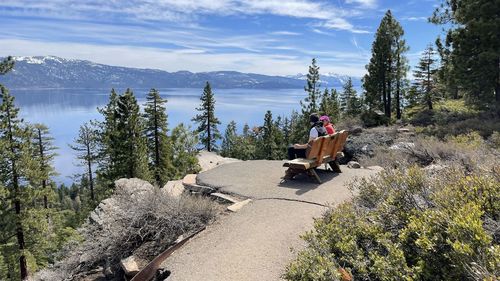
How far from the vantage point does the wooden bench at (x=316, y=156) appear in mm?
8938

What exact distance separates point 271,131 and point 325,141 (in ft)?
136

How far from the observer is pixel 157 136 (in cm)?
3256

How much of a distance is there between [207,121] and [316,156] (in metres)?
37.5

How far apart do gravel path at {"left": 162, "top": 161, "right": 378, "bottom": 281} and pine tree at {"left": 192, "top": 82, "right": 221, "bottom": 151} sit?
35396 mm

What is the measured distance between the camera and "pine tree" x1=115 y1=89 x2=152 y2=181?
26.2m

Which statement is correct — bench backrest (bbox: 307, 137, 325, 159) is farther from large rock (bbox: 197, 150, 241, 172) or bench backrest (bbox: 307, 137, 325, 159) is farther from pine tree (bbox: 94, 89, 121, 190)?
pine tree (bbox: 94, 89, 121, 190)

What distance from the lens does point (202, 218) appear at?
6895 millimetres

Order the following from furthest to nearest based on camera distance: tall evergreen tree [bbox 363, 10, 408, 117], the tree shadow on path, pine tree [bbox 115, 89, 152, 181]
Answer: tall evergreen tree [bbox 363, 10, 408, 117]
pine tree [bbox 115, 89, 152, 181]
the tree shadow on path

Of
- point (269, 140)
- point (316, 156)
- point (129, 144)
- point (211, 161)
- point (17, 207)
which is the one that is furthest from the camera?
point (269, 140)

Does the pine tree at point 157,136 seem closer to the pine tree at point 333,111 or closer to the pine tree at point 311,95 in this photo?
the pine tree at point 311,95

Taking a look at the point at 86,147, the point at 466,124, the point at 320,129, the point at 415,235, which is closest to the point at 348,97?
the point at 86,147

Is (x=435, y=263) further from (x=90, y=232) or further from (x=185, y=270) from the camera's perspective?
(x=90, y=232)

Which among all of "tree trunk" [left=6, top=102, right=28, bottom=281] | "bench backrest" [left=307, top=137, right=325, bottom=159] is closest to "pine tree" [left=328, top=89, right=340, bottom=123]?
"tree trunk" [left=6, top=102, right=28, bottom=281]

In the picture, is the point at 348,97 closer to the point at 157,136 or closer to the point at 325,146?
the point at 157,136
